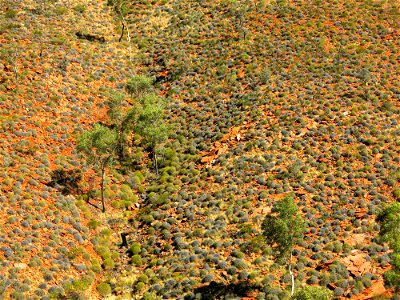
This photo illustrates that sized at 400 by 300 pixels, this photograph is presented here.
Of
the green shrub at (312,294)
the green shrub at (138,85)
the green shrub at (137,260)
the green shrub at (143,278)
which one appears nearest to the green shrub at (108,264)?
the green shrub at (137,260)

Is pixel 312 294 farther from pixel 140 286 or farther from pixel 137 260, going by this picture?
pixel 137 260

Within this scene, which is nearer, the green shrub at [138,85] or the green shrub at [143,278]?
the green shrub at [143,278]

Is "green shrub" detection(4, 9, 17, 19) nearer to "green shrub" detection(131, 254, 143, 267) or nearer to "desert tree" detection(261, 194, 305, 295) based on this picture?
"green shrub" detection(131, 254, 143, 267)

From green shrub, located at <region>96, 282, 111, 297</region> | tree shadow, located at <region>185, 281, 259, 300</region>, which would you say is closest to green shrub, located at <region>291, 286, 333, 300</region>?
tree shadow, located at <region>185, 281, 259, 300</region>

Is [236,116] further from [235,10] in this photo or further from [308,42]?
[235,10]

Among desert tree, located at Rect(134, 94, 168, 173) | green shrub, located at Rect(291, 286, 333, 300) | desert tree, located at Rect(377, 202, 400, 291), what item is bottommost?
desert tree, located at Rect(134, 94, 168, 173)

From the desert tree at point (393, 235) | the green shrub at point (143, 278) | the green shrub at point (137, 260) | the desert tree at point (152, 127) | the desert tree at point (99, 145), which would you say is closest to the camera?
the desert tree at point (393, 235)

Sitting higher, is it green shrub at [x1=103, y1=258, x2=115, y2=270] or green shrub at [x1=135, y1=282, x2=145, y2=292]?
green shrub at [x1=135, y1=282, x2=145, y2=292]

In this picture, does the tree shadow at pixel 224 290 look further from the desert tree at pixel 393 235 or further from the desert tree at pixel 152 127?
the desert tree at pixel 152 127

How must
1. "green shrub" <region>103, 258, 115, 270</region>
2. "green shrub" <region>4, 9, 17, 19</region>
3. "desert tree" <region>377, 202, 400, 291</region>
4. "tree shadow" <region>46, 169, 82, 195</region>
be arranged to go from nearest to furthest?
"desert tree" <region>377, 202, 400, 291</region>, "green shrub" <region>103, 258, 115, 270</region>, "tree shadow" <region>46, 169, 82, 195</region>, "green shrub" <region>4, 9, 17, 19</region>
